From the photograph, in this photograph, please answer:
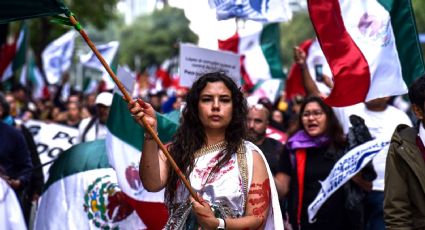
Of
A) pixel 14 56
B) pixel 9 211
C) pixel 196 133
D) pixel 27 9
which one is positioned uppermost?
pixel 27 9

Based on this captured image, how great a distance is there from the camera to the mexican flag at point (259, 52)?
12.1 m

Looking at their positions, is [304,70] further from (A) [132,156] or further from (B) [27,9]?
(B) [27,9]

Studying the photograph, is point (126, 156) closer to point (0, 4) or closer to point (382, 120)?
point (382, 120)

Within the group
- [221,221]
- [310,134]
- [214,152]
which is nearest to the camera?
[221,221]

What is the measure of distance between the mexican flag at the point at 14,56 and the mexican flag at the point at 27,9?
12.1m

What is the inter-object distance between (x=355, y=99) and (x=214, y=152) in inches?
76.8

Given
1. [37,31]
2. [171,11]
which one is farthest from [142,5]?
[37,31]

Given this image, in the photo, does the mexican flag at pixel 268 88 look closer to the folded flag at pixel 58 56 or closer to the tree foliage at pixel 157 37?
the folded flag at pixel 58 56

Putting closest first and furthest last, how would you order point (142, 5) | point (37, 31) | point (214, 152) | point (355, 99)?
point (214, 152) < point (355, 99) < point (37, 31) < point (142, 5)

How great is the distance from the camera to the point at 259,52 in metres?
12.3

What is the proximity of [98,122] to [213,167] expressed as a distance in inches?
210

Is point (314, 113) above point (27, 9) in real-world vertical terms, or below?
below

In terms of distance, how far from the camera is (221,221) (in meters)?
4.28

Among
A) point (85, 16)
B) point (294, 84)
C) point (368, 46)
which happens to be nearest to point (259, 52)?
point (294, 84)
